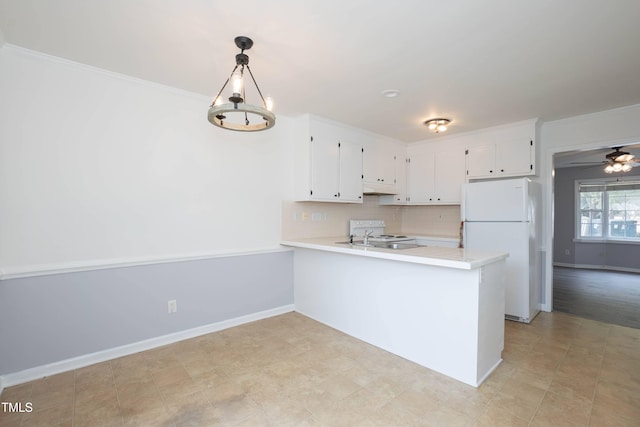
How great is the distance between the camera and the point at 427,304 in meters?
2.46

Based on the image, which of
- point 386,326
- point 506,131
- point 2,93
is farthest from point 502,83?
point 2,93

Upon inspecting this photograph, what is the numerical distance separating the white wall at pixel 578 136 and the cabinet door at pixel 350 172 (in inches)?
91.8

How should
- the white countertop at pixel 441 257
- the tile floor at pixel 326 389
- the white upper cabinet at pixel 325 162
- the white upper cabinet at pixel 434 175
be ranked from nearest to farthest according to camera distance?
the tile floor at pixel 326 389, the white countertop at pixel 441 257, the white upper cabinet at pixel 325 162, the white upper cabinet at pixel 434 175

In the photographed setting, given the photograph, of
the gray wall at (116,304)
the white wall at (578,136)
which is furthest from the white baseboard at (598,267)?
the gray wall at (116,304)

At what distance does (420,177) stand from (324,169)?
1877 mm

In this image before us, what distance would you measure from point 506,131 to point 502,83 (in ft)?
4.78

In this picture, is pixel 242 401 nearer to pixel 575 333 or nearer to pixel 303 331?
pixel 303 331

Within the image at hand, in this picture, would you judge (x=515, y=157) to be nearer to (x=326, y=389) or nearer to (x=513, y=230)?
(x=513, y=230)

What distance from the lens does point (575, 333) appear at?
124 inches

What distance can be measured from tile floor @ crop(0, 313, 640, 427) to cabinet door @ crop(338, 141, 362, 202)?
1.87 metres

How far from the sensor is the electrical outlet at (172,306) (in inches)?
114

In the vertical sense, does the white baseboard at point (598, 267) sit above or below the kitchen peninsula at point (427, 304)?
below

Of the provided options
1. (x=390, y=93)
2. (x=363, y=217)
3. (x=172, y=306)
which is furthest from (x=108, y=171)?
(x=363, y=217)

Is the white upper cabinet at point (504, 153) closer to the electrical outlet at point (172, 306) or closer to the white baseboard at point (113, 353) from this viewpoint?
the white baseboard at point (113, 353)
